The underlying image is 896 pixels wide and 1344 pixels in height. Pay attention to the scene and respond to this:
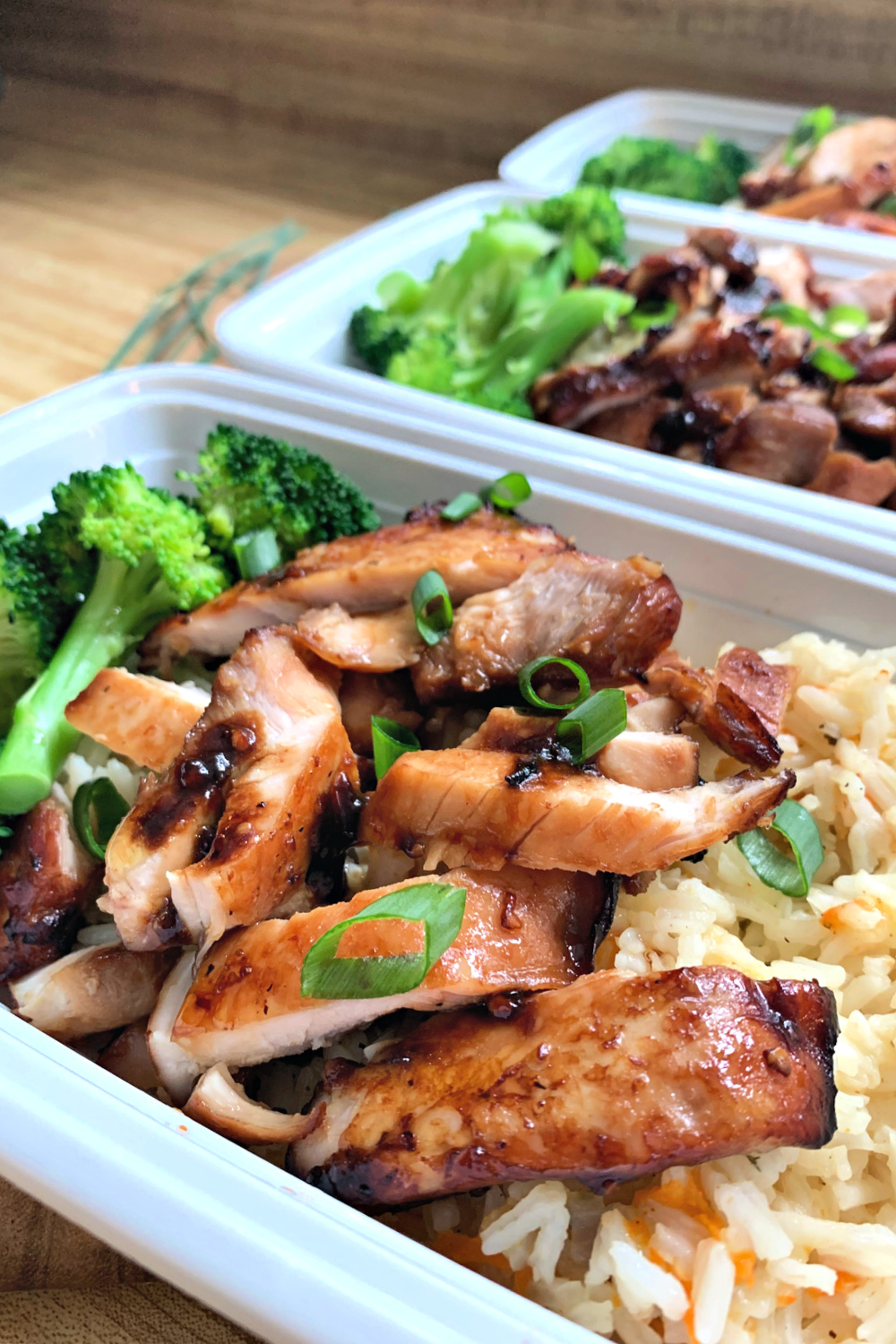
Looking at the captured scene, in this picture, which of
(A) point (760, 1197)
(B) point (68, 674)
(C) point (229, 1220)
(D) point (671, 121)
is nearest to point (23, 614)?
(B) point (68, 674)

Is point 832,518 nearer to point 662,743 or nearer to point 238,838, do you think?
point 662,743

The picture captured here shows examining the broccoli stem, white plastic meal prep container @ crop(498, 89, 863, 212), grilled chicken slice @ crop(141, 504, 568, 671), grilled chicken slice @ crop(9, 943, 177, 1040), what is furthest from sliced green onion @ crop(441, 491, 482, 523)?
white plastic meal prep container @ crop(498, 89, 863, 212)

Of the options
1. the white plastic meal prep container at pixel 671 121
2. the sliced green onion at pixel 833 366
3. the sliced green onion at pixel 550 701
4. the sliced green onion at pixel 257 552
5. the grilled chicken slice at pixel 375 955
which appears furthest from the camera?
the white plastic meal prep container at pixel 671 121

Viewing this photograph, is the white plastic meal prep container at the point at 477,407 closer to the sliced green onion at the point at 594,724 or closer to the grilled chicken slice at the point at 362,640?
the grilled chicken slice at the point at 362,640

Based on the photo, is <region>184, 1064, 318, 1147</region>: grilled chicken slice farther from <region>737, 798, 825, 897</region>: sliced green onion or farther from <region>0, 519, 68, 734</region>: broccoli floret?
<region>0, 519, 68, 734</region>: broccoli floret

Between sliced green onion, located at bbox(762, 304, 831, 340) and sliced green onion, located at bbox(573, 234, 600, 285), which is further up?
sliced green onion, located at bbox(573, 234, 600, 285)

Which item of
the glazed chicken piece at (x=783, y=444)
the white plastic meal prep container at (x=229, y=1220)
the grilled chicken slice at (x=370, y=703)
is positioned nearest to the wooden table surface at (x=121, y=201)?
the grilled chicken slice at (x=370, y=703)

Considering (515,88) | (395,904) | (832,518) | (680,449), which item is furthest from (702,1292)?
(515,88)
